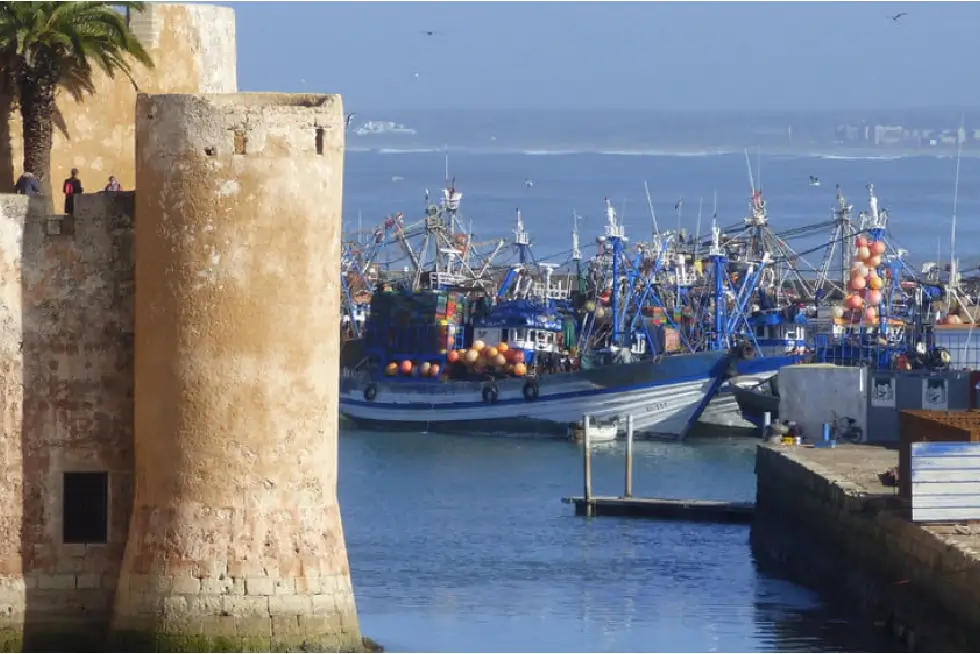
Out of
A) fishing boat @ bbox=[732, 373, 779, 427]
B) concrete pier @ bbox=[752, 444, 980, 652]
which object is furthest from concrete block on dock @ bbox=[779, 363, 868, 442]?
fishing boat @ bbox=[732, 373, 779, 427]

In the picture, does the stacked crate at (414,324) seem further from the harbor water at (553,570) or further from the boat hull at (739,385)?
the harbor water at (553,570)

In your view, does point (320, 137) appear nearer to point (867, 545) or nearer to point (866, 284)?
point (867, 545)

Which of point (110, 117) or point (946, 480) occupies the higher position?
point (110, 117)

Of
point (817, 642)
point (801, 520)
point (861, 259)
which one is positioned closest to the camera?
point (817, 642)

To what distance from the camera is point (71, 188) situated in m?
24.6

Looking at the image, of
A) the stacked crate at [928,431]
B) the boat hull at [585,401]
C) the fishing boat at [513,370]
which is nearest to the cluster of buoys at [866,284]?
the fishing boat at [513,370]

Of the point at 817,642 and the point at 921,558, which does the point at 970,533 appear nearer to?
the point at 921,558

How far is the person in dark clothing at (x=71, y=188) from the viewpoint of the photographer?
2406 cm

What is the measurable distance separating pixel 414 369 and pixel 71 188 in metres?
57.2

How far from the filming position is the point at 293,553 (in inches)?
899

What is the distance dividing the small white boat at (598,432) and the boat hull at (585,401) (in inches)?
22.8

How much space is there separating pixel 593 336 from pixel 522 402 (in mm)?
7112

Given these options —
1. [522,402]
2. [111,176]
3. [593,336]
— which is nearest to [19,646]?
[111,176]

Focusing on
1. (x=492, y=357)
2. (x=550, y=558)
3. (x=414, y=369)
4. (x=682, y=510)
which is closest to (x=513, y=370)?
(x=492, y=357)
